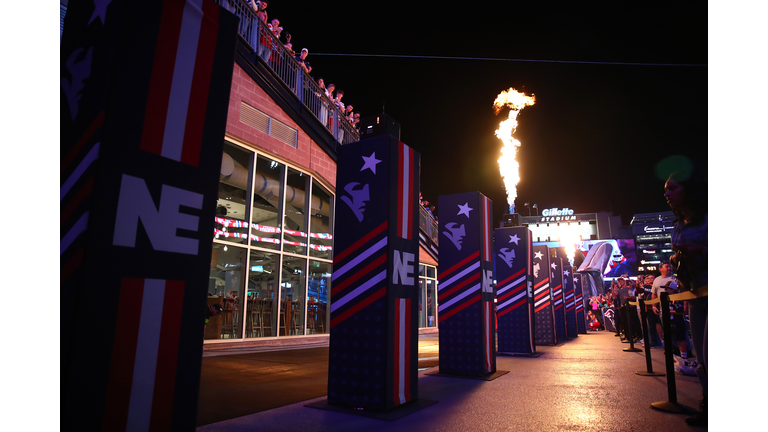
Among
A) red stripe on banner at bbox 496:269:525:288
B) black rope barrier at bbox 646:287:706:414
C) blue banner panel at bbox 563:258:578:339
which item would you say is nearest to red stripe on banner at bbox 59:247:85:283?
black rope barrier at bbox 646:287:706:414

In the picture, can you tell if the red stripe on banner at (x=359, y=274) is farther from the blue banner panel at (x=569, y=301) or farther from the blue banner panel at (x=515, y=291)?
the blue banner panel at (x=569, y=301)

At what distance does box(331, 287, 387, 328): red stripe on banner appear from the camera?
3.65 metres

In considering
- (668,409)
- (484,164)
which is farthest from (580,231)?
(668,409)

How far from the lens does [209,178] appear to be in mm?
1818

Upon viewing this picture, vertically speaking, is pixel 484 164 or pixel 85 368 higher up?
pixel 484 164

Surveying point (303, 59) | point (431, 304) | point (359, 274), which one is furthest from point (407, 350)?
point (431, 304)

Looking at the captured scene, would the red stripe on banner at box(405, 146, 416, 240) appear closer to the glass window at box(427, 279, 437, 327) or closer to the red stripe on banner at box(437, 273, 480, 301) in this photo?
the red stripe on banner at box(437, 273, 480, 301)

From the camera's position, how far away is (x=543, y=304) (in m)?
11.0

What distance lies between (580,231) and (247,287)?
2451 inches

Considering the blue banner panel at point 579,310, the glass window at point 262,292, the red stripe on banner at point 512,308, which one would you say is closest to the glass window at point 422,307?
the blue banner panel at point 579,310

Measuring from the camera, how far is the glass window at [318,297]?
36.6 feet

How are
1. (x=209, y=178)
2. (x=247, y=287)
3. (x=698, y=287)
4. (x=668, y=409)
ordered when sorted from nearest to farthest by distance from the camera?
(x=209, y=178)
(x=698, y=287)
(x=668, y=409)
(x=247, y=287)

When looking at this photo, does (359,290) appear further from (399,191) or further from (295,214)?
(295,214)

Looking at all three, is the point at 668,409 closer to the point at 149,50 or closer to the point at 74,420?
the point at 74,420
